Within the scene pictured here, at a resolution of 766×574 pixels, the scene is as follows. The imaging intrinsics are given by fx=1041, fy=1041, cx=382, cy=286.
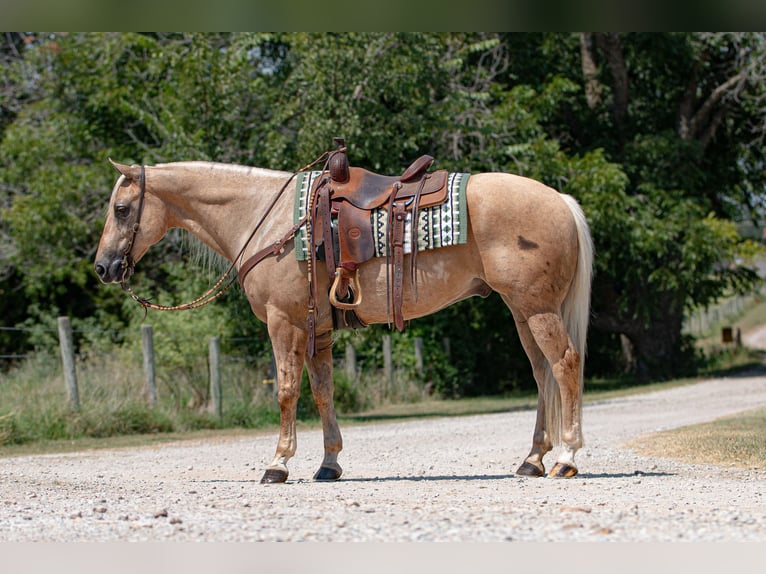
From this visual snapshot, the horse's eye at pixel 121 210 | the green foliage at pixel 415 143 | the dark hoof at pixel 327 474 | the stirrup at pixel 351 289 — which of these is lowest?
the dark hoof at pixel 327 474

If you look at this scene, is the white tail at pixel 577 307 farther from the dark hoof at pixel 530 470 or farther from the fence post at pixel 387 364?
the fence post at pixel 387 364

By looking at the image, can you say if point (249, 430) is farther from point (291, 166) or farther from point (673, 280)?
point (673, 280)

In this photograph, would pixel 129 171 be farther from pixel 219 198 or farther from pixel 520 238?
pixel 520 238

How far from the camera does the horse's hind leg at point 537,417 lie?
27.9 feet

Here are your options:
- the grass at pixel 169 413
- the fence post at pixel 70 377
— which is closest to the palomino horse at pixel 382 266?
the grass at pixel 169 413

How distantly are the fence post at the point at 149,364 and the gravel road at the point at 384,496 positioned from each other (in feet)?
9.66

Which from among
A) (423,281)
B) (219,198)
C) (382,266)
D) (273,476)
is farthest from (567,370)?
(219,198)

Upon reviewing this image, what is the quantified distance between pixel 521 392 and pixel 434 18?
2008cm

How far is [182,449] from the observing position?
40.9 ft

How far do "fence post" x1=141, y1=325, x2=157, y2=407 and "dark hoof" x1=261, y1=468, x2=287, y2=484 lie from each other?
24.9 feet

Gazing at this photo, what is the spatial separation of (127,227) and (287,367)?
183 cm

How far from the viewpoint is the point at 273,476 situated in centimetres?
822

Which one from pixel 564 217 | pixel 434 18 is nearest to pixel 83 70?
pixel 564 217

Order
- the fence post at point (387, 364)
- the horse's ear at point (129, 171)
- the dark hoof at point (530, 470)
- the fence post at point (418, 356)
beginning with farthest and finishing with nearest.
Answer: the fence post at point (418, 356)
the fence post at point (387, 364)
the horse's ear at point (129, 171)
the dark hoof at point (530, 470)
